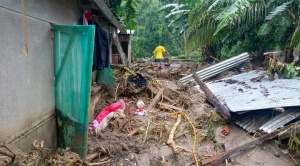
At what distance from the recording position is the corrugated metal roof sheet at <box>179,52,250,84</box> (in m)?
9.84

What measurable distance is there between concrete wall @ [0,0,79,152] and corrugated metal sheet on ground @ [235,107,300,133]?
3959mm

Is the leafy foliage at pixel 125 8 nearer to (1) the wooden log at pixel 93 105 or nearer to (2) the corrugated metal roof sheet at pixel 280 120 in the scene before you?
(1) the wooden log at pixel 93 105

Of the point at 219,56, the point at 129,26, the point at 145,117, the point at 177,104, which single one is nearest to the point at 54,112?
the point at 145,117

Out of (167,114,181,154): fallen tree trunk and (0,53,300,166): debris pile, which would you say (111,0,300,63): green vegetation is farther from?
(167,114,181,154): fallen tree trunk

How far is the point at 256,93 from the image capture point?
661cm

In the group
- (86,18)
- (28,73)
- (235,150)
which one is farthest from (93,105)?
(235,150)

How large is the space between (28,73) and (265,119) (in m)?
4.77

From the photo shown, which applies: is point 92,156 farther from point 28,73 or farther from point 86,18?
point 86,18

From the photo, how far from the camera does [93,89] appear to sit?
5.91 meters

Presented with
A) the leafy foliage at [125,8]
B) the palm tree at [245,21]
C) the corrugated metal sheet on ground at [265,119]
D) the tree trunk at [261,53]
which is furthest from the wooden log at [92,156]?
the tree trunk at [261,53]

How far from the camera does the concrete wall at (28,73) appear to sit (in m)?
2.75

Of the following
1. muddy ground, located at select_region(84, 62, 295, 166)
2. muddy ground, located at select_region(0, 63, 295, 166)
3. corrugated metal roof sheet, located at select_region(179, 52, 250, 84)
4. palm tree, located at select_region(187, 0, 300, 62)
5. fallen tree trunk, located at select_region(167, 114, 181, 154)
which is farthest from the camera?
corrugated metal roof sheet, located at select_region(179, 52, 250, 84)

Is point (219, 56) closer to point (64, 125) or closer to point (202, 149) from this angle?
point (202, 149)

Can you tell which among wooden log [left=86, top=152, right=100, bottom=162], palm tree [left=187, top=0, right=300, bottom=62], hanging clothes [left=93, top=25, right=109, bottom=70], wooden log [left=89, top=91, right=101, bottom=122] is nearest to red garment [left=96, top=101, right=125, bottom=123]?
wooden log [left=89, top=91, right=101, bottom=122]
